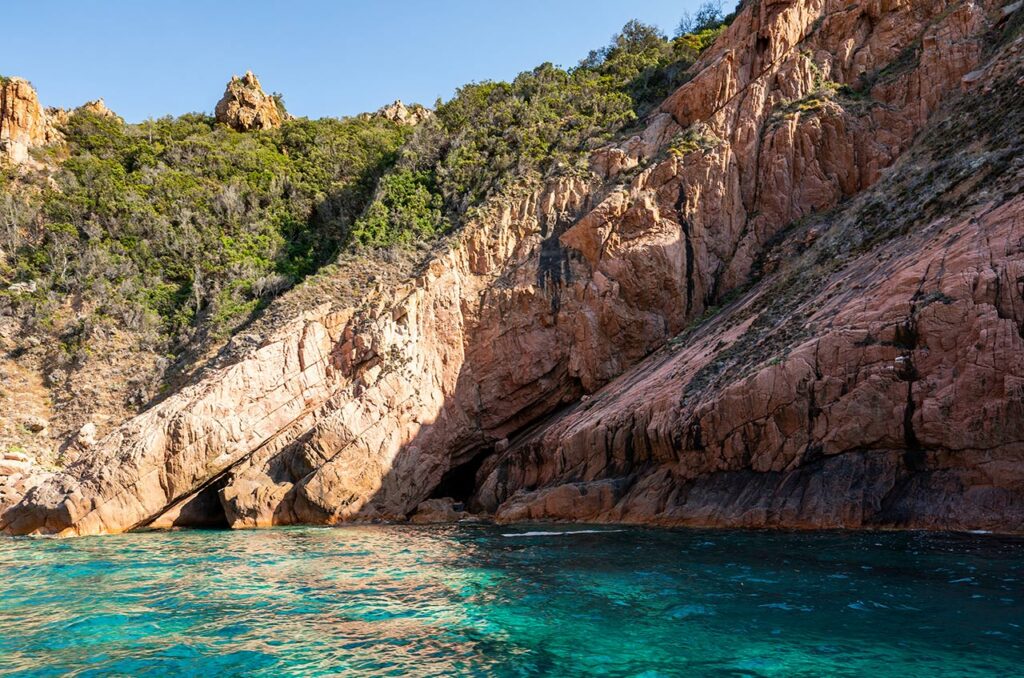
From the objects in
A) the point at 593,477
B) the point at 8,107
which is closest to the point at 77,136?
the point at 8,107

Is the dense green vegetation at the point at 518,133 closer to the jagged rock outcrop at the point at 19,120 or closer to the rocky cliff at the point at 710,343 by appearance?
the rocky cliff at the point at 710,343

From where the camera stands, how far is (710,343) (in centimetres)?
1942

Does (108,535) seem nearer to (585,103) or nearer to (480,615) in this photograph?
(480,615)

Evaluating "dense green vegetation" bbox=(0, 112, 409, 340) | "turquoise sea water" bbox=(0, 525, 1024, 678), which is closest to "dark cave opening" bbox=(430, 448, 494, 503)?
"turquoise sea water" bbox=(0, 525, 1024, 678)

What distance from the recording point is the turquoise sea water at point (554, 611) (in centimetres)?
639

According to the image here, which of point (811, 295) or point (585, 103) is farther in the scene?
point (585, 103)

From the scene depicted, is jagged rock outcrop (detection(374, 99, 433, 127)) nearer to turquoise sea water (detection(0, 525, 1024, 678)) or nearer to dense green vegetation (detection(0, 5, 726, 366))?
dense green vegetation (detection(0, 5, 726, 366))

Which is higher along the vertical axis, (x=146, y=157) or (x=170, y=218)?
(x=146, y=157)

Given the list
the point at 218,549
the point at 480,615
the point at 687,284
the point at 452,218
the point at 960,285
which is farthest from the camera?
the point at 452,218

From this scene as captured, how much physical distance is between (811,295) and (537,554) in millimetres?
10624

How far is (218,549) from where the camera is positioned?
15.4 meters

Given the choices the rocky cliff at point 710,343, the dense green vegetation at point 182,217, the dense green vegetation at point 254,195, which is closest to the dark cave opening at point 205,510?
the rocky cliff at point 710,343

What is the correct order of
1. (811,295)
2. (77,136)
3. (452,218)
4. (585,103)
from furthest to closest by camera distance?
(77,136), (585,103), (452,218), (811,295)

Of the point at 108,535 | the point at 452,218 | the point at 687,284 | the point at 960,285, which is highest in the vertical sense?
the point at 452,218
